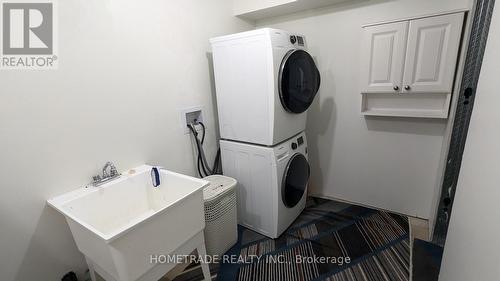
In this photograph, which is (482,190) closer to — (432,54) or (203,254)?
(203,254)

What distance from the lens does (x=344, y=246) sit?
187 centimetres

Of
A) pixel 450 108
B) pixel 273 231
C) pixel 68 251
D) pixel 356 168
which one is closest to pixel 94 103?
pixel 68 251

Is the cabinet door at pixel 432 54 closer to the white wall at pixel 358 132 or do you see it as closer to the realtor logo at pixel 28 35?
the white wall at pixel 358 132

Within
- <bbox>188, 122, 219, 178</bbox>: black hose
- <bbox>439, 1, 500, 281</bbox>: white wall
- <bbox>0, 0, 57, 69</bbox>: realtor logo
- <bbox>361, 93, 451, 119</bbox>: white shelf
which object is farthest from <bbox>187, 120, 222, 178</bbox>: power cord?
<bbox>439, 1, 500, 281</bbox>: white wall

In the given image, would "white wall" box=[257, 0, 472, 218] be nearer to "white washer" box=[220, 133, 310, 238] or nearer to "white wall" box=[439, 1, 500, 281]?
"white washer" box=[220, 133, 310, 238]

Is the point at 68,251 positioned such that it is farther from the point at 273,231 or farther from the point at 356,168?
the point at 356,168

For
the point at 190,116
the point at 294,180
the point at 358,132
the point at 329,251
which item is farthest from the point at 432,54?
the point at 190,116

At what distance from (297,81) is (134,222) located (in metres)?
1.46

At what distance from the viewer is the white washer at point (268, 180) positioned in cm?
183

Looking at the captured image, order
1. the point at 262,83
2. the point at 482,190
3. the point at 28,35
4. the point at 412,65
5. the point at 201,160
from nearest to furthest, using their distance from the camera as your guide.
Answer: the point at 482,190 < the point at 28,35 < the point at 262,83 < the point at 412,65 < the point at 201,160

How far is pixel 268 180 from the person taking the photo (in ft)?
6.04

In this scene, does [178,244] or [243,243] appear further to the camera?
[243,243]

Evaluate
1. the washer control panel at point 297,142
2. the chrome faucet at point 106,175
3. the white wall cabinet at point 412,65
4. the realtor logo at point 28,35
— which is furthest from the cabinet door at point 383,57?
the realtor logo at point 28,35

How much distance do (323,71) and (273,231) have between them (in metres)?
1.60
